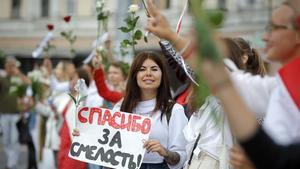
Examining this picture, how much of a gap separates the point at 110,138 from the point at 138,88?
451mm

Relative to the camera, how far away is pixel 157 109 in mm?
5434

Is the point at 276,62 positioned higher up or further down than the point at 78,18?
higher up

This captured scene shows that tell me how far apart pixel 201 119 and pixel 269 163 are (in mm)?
2561

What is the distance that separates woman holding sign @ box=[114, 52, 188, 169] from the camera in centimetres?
523

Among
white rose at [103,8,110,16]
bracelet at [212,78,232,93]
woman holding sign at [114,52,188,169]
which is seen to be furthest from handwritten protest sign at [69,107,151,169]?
bracelet at [212,78,232,93]

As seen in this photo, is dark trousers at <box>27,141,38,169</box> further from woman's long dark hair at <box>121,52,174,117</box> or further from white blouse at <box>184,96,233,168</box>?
white blouse at <box>184,96,233,168</box>

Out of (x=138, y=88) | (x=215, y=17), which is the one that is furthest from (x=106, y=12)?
(x=215, y=17)

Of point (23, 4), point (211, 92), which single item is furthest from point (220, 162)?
point (23, 4)

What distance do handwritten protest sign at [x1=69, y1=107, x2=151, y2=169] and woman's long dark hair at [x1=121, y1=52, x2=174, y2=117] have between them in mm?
185

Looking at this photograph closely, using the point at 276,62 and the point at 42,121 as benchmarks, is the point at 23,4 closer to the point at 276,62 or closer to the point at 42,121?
the point at 42,121

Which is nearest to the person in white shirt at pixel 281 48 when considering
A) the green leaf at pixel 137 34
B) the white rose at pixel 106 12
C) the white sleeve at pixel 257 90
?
the white sleeve at pixel 257 90

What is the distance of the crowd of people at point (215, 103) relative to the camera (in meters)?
2.20

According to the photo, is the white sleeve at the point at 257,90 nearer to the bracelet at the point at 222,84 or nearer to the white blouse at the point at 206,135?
the bracelet at the point at 222,84

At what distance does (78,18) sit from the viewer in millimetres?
35719
